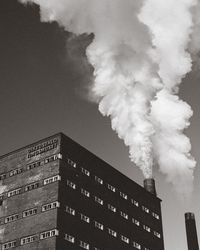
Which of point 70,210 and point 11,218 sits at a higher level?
point 70,210

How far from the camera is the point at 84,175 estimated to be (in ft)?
181

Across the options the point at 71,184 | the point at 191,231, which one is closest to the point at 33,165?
the point at 71,184

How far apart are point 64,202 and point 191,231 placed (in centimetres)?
2898

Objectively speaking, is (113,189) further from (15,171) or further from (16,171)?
(15,171)

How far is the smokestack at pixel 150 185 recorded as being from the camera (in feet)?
232

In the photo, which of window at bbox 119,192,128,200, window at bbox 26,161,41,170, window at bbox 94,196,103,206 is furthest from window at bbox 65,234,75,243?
window at bbox 119,192,128,200

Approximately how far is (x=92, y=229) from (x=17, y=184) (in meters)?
11.1

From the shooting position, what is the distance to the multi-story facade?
49.3 m

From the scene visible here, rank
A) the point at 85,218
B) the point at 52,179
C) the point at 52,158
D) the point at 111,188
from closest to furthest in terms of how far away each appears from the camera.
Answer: the point at 52,179
the point at 85,218
the point at 52,158
the point at 111,188

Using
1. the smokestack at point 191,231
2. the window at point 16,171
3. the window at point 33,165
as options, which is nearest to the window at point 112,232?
the window at point 33,165

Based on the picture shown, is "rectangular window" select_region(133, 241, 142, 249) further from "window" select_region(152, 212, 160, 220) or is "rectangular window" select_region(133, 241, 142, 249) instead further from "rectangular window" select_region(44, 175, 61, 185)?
"rectangular window" select_region(44, 175, 61, 185)

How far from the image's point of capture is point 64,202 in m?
50.3

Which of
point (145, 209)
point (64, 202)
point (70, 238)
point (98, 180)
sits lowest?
point (70, 238)

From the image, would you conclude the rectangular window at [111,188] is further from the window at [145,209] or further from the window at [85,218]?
the window at [85,218]
